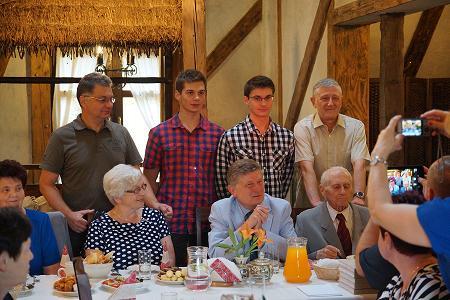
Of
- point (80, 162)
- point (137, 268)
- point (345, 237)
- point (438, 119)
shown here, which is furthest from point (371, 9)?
point (438, 119)

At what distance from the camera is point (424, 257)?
279cm

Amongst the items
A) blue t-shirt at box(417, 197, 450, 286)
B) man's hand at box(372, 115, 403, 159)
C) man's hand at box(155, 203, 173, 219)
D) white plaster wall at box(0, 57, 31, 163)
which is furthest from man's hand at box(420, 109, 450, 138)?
white plaster wall at box(0, 57, 31, 163)

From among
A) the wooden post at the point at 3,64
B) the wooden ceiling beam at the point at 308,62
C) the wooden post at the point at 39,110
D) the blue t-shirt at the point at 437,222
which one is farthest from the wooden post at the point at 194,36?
the wooden post at the point at 39,110

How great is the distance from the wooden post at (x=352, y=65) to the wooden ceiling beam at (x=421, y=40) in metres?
2.04

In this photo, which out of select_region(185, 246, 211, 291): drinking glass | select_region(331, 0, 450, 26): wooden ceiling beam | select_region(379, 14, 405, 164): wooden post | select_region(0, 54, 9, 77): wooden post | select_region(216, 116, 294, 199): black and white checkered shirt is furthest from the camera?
select_region(0, 54, 9, 77): wooden post

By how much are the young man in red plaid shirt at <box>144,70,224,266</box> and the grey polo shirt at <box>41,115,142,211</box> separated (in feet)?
→ 0.98

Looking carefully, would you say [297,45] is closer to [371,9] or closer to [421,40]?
[421,40]

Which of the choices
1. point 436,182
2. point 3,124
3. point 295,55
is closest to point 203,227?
point 436,182

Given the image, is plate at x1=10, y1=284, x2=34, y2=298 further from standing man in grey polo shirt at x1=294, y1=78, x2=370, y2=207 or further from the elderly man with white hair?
standing man in grey polo shirt at x1=294, y1=78, x2=370, y2=207

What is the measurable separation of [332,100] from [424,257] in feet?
7.99

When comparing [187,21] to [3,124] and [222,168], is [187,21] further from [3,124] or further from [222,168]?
[3,124]

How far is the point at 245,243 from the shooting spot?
12.7 ft

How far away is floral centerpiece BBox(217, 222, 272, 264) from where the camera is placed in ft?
12.4

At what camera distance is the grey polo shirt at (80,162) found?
15.8 ft
